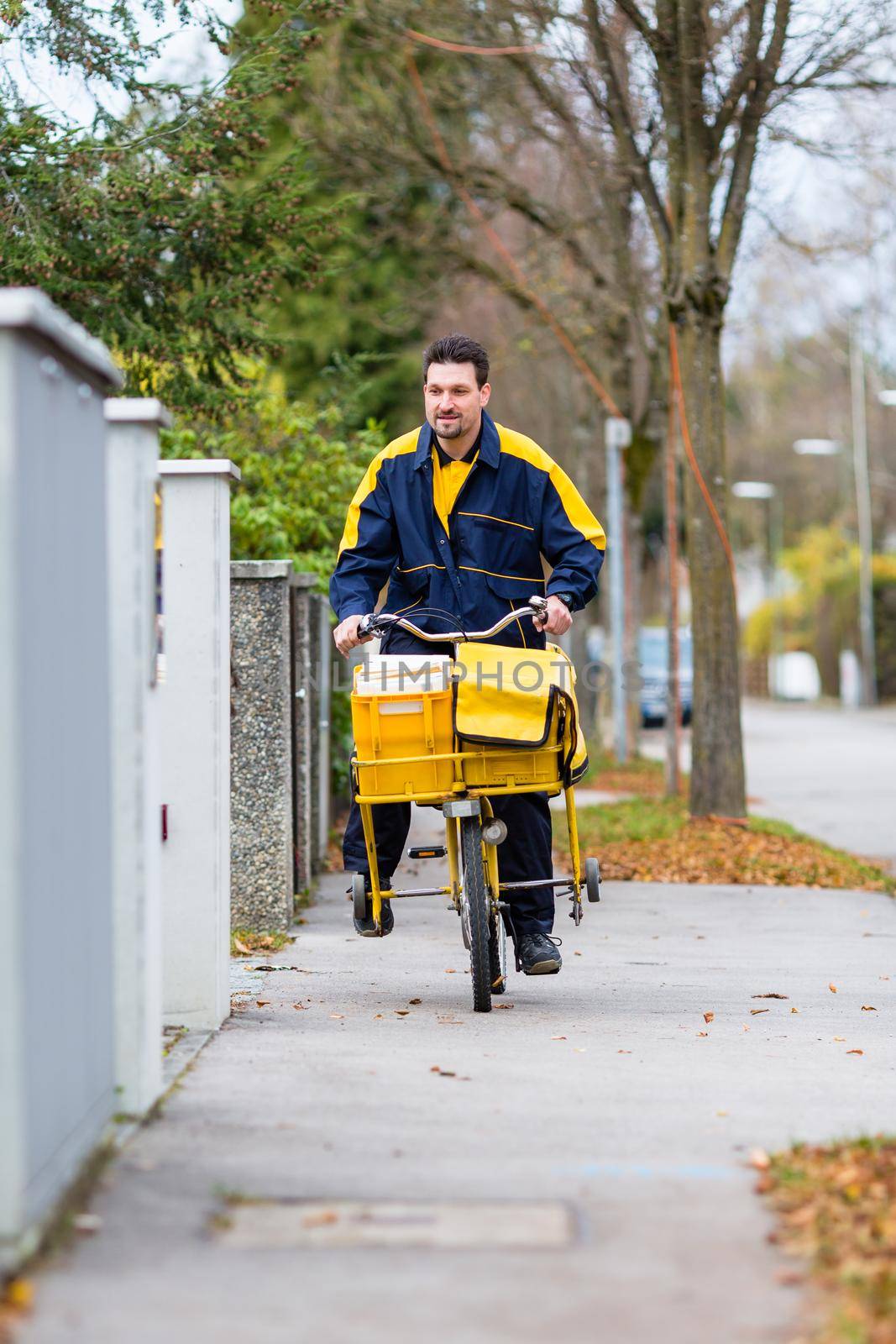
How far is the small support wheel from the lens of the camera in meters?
5.59

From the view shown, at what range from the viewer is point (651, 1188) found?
3520 millimetres

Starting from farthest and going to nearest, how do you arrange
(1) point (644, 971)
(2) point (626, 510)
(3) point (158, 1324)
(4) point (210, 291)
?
(2) point (626, 510), (4) point (210, 291), (1) point (644, 971), (3) point (158, 1324)

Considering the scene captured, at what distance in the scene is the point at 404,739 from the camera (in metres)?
5.26

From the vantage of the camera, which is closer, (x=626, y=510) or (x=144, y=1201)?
(x=144, y=1201)

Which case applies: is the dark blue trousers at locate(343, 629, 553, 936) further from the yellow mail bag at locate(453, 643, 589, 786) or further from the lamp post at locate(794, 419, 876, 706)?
the lamp post at locate(794, 419, 876, 706)

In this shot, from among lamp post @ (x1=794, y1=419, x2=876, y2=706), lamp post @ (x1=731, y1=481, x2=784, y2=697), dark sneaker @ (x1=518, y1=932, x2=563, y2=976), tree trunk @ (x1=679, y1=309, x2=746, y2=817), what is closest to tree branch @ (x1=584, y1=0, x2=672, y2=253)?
tree trunk @ (x1=679, y1=309, x2=746, y2=817)

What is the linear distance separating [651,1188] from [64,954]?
1.21 meters

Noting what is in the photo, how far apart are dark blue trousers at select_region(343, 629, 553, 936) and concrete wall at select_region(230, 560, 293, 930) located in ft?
4.45

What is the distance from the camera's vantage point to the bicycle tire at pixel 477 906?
5.21 metres

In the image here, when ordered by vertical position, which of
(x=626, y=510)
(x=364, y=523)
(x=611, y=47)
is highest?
(x=611, y=47)

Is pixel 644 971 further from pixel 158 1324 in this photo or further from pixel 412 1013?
pixel 158 1324

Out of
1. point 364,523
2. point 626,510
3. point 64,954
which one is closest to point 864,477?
point 626,510

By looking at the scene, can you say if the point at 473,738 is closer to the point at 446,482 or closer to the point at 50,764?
the point at 446,482

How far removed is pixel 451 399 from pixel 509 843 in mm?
1372
